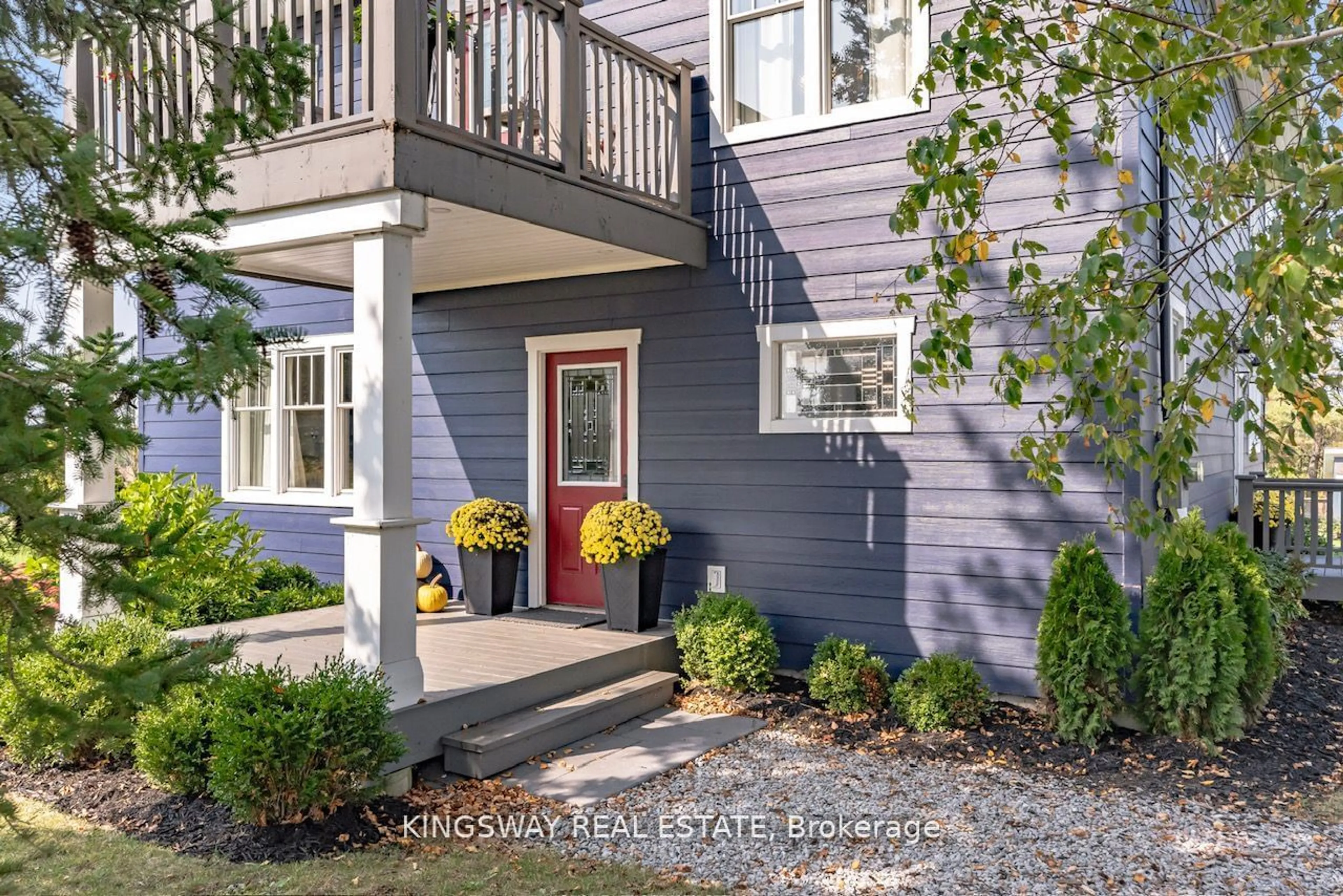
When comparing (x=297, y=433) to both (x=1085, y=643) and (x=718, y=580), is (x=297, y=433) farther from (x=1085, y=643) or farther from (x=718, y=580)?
(x=1085, y=643)

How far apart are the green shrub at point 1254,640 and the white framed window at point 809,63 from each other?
331 centimetres

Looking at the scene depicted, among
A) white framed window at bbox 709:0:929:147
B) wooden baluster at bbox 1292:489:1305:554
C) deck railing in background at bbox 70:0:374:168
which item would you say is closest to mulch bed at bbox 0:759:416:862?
deck railing in background at bbox 70:0:374:168

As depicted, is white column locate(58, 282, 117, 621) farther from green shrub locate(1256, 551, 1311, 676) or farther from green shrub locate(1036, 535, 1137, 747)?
green shrub locate(1256, 551, 1311, 676)

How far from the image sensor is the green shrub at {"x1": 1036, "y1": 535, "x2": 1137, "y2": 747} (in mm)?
5035

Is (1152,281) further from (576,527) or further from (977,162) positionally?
(576,527)

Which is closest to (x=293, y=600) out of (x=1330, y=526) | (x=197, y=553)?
(x=197, y=553)

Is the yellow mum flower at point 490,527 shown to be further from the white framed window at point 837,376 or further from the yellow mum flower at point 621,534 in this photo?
the white framed window at point 837,376

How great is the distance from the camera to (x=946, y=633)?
19.2ft

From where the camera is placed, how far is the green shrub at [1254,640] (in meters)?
5.17

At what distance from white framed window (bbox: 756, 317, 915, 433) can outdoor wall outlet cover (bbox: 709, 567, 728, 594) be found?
101 cm

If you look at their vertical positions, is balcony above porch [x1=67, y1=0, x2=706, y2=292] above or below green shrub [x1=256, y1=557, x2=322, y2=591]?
above

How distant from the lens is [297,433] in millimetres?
8891

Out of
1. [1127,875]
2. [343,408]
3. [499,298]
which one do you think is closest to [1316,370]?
[1127,875]

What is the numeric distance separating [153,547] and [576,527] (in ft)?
17.3
